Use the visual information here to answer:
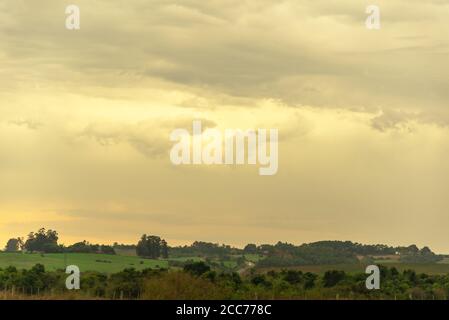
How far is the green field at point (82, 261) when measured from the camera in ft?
409

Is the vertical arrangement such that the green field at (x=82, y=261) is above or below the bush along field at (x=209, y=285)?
above

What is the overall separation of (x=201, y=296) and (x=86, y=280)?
77.3 feet

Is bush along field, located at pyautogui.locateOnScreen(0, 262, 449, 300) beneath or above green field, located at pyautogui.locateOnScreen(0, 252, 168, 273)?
beneath

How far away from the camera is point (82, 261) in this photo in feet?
457

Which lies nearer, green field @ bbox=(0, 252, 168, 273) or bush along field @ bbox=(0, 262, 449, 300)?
bush along field @ bbox=(0, 262, 449, 300)

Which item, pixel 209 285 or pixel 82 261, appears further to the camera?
pixel 82 261

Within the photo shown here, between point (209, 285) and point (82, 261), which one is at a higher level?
point (82, 261)

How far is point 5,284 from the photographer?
104 m

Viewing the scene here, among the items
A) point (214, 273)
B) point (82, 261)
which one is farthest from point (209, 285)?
point (82, 261)

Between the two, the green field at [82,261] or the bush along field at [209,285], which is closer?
the bush along field at [209,285]

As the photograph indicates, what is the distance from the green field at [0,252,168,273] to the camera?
12475cm

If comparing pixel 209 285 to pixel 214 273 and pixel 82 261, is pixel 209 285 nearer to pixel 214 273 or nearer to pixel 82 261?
pixel 214 273
